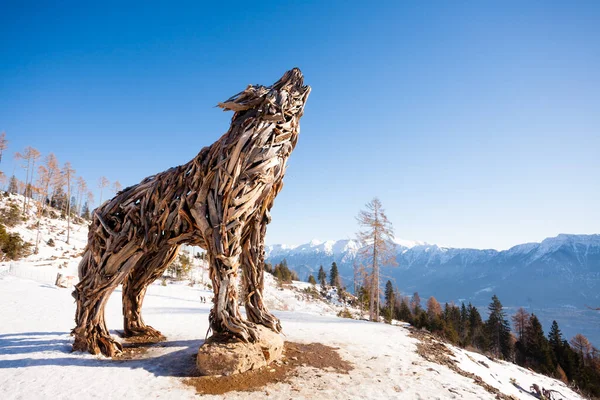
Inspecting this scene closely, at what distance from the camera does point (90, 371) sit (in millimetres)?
5547

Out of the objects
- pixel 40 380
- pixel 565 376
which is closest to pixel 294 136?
pixel 40 380

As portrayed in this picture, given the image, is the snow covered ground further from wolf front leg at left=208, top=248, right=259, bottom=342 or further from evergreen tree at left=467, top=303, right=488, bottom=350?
evergreen tree at left=467, top=303, right=488, bottom=350

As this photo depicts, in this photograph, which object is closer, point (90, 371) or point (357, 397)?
point (357, 397)

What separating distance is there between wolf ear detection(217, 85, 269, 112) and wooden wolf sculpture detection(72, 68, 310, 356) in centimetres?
2

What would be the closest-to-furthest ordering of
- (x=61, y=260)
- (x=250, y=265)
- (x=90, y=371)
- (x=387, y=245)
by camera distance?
1. (x=90, y=371)
2. (x=250, y=265)
3. (x=387, y=245)
4. (x=61, y=260)

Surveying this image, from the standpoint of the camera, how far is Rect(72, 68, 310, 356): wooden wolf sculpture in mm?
6035

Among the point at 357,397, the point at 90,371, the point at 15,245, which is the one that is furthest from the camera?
the point at 15,245

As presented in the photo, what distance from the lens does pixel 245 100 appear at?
661 centimetres

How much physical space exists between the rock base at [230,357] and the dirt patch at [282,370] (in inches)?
4.1

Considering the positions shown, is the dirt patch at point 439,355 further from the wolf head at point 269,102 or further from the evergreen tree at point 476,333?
the evergreen tree at point 476,333

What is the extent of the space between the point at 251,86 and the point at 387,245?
17.8m

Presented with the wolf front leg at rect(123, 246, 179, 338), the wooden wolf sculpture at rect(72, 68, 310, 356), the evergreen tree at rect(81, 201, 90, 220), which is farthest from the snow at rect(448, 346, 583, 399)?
the evergreen tree at rect(81, 201, 90, 220)

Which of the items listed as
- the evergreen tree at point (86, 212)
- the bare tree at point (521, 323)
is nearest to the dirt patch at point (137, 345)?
the bare tree at point (521, 323)

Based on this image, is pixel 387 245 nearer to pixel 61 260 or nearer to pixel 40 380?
pixel 40 380
